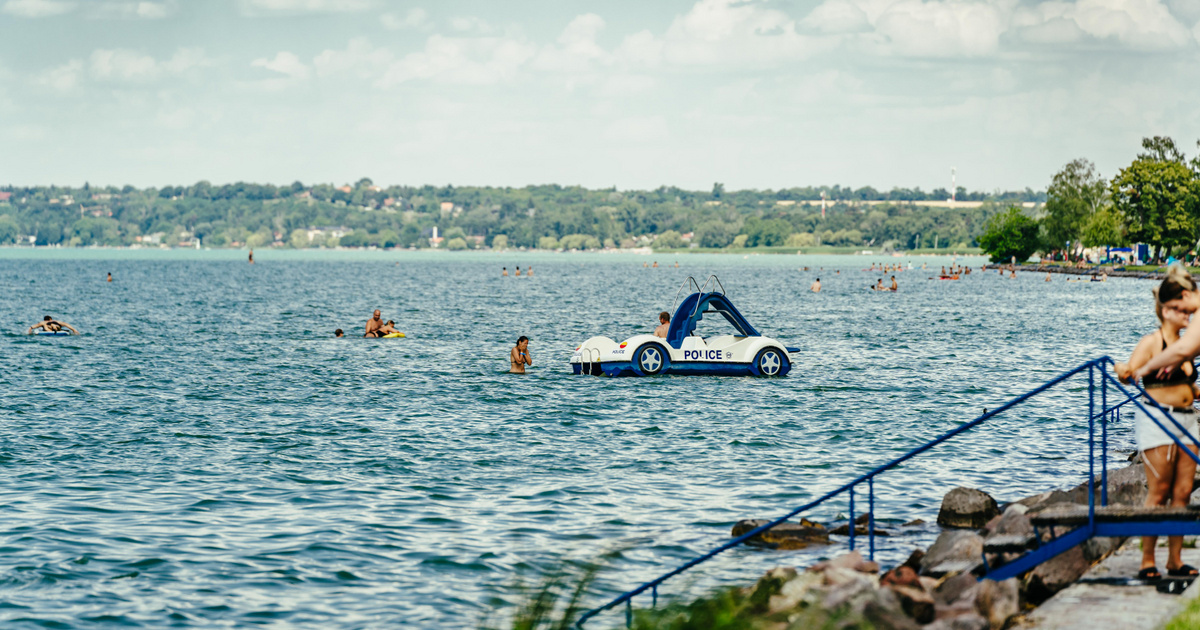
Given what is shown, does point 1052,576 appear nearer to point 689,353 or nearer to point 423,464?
point 423,464

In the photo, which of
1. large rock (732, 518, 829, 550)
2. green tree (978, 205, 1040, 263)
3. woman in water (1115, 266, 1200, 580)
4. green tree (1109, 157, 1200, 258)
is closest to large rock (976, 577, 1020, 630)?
woman in water (1115, 266, 1200, 580)

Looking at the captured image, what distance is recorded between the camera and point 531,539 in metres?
14.6

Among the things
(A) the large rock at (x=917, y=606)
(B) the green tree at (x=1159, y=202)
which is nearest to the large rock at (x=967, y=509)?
(A) the large rock at (x=917, y=606)

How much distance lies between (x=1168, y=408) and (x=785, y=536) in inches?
217

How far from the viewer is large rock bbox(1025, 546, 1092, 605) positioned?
1119 cm

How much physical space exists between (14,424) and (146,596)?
13.9m

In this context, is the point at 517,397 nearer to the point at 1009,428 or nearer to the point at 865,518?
the point at 1009,428

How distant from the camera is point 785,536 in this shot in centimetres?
1470

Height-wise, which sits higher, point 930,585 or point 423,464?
point 930,585

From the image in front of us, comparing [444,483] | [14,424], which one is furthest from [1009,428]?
[14,424]

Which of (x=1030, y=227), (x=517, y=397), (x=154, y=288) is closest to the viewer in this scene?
(x=517, y=397)

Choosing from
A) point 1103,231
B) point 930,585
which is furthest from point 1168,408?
point 1103,231

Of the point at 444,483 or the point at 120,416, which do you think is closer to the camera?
the point at 444,483

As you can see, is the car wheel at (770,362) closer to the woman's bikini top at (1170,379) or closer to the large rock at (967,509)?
the large rock at (967,509)
